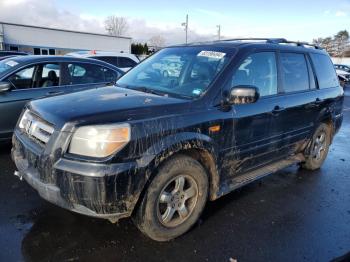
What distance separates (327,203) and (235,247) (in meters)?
1.85

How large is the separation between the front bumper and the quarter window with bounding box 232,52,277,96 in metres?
1.66

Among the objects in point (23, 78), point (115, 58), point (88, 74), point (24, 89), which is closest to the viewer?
point (24, 89)

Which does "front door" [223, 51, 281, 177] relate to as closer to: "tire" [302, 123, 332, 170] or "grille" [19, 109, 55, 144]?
"tire" [302, 123, 332, 170]

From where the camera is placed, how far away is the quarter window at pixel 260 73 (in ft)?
12.8

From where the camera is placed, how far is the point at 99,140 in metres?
2.82

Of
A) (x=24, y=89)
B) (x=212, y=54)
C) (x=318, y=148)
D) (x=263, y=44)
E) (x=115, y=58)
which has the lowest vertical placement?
(x=318, y=148)

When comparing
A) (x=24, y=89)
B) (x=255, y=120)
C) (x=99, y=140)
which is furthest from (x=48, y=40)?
(x=99, y=140)

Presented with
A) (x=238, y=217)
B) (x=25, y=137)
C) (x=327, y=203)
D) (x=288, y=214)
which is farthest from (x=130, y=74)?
(x=327, y=203)

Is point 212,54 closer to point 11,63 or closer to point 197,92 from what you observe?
point 197,92

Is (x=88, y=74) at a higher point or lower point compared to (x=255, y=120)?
higher

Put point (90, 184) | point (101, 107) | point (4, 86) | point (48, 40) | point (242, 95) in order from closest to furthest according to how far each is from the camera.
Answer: point (90, 184) → point (101, 107) → point (242, 95) → point (4, 86) → point (48, 40)

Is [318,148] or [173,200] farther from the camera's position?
[318,148]

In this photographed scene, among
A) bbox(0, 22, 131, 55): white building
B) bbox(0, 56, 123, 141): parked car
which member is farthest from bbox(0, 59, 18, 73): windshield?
bbox(0, 22, 131, 55): white building

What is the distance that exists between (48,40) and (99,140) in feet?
126
